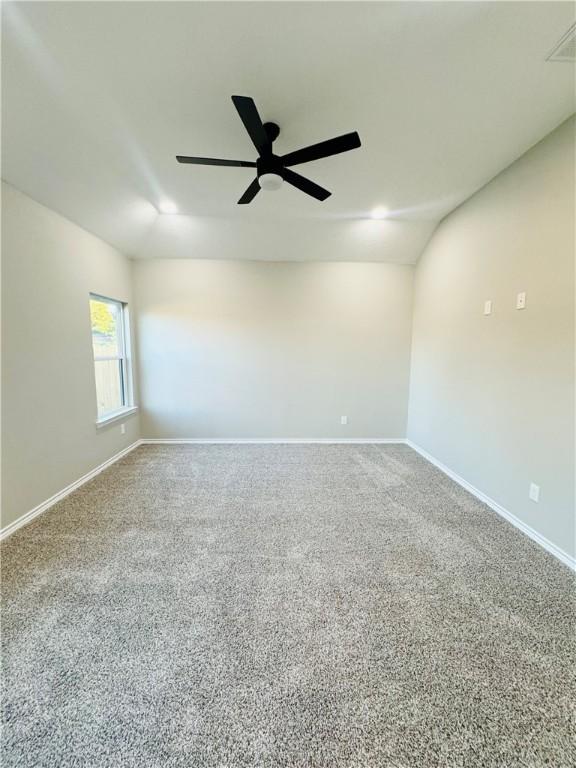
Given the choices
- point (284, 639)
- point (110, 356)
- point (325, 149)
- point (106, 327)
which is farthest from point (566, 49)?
point (110, 356)

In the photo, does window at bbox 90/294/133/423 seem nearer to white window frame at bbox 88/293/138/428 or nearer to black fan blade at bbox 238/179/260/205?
white window frame at bbox 88/293/138/428

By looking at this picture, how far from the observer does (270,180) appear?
6.12ft

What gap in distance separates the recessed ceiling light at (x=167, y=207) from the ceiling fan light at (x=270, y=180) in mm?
1589

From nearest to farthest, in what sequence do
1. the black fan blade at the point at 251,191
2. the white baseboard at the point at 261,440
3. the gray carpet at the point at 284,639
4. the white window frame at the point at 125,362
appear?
the gray carpet at the point at 284,639 → the black fan blade at the point at 251,191 → the white window frame at the point at 125,362 → the white baseboard at the point at 261,440

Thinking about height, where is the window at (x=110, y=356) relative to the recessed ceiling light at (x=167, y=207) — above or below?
below

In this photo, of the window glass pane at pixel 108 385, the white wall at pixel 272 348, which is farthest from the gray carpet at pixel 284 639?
the white wall at pixel 272 348

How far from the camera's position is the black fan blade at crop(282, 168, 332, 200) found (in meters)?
1.91

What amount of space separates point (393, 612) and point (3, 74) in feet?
11.7

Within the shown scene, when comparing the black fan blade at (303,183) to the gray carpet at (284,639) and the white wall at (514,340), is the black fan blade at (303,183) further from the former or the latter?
A: the gray carpet at (284,639)

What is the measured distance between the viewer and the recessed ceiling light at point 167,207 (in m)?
3.00

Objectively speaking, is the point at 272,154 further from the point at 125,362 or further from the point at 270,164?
the point at 125,362

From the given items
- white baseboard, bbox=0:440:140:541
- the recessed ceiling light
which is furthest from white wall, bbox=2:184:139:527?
the recessed ceiling light

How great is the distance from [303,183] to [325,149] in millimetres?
349

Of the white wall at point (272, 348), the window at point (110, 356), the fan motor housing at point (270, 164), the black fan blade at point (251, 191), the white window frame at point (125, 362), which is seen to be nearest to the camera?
the fan motor housing at point (270, 164)
